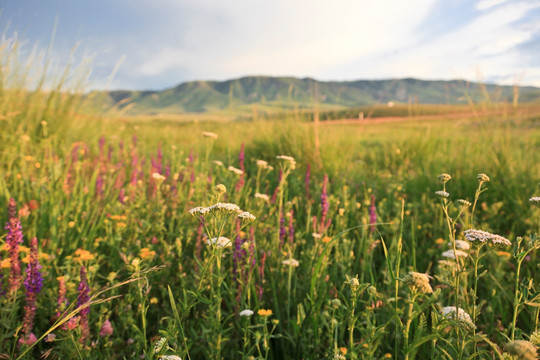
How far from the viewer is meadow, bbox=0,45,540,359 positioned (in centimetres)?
130

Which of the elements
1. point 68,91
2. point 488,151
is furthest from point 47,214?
point 488,151

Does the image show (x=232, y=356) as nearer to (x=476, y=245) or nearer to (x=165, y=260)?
(x=165, y=260)

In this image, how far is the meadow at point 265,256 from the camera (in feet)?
4.26

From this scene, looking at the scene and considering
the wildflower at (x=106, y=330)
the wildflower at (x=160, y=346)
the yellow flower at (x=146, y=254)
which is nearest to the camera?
the wildflower at (x=160, y=346)

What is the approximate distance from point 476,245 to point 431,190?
3229mm

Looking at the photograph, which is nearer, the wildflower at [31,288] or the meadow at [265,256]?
the meadow at [265,256]

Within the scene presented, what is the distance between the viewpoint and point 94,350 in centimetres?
164

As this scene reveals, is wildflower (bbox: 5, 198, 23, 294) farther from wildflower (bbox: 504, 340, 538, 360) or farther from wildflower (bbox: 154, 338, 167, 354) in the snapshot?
wildflower (bbox: 504, 340, 538, 360)

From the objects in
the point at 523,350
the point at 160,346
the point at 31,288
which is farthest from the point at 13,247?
the point at 523,350

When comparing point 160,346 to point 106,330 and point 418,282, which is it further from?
point 418,282

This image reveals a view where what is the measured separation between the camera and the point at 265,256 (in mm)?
2145

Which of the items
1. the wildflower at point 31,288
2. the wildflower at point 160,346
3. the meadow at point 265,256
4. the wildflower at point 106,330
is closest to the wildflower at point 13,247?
the meadow at point 265,256

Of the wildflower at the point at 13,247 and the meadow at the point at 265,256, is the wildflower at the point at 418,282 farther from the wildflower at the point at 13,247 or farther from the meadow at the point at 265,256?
the wildflower at the point at 13,247

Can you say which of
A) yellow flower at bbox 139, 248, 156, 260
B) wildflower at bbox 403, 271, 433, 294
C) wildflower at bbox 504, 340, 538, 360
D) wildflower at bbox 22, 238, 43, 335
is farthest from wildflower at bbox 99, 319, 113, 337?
wildflower at bbox 504, 340, 538, 360
